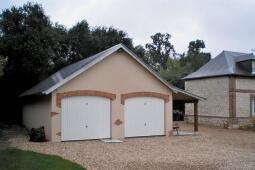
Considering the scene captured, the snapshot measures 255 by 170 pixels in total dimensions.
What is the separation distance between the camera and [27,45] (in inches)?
881

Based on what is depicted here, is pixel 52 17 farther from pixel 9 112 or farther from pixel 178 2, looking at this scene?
pixel 178 2

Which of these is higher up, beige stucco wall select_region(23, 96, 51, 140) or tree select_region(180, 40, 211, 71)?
tree select_region(180, 40, 211, 71)

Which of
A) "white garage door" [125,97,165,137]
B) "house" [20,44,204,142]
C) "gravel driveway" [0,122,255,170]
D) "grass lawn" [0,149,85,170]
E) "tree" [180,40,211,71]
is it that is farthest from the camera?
"tree" [180,40,211,71]

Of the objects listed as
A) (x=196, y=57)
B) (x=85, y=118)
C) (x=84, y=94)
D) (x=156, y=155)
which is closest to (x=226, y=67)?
(x=84, y=94)

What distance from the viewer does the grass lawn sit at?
7.97 metres

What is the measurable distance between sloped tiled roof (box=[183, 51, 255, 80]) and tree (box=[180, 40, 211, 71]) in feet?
100.0

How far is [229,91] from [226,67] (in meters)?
2.17

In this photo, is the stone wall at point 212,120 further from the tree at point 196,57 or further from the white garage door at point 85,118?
the tree at point 196,57

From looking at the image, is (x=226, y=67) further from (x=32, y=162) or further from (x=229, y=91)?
(x=32, y=162)

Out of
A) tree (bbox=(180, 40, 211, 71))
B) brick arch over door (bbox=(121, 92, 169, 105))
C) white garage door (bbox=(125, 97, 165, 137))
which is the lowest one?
white garage door (bbox=(125, 97, 165, 137))

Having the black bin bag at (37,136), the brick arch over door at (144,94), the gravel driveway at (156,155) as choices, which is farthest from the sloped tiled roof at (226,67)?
the black bin bag at (37,136)

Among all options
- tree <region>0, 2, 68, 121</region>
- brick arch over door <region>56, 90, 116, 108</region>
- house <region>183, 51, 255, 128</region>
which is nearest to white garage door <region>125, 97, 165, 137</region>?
brick arch over door <region>56, 90, 116, 108</region>

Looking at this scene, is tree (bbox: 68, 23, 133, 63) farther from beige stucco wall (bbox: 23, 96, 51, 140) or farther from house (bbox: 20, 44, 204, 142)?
house (bbox: 20, 44, 204, 142)

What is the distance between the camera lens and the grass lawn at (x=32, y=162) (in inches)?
314
